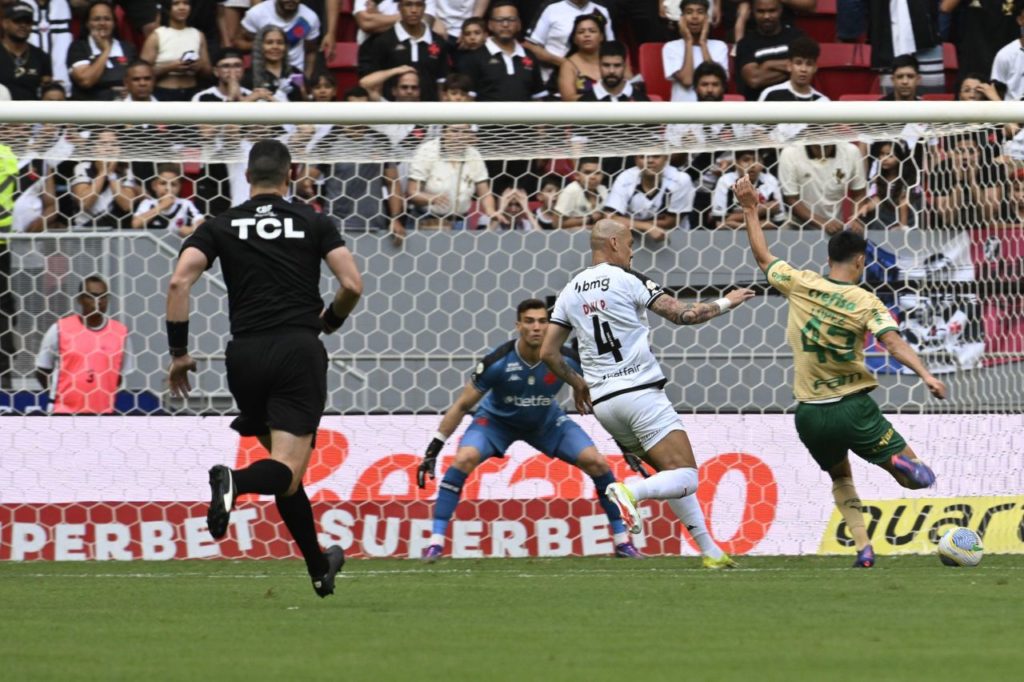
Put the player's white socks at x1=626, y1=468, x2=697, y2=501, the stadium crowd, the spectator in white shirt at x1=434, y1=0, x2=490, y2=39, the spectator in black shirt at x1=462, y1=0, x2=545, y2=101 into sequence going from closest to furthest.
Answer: the player's white socks at x1=626, y1=468, x2=697, y2=501
the stadium crowd
the spectator in black shirt at x1=462, y1=0, x2=545, y2=101
the spectator in white shirt at x1=434, y1=0, x2=490, y2=39

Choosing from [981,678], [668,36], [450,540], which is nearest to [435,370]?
[450,540]

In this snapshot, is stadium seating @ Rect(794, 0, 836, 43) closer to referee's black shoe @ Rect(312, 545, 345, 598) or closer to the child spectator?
the child spectator

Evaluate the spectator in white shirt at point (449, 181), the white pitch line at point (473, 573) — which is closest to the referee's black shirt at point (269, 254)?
the white pitch line at point (473, 573)

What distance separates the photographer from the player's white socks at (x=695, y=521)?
9.11m

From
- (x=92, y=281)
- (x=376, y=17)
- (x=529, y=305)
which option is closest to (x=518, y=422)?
(x=529, y=305)

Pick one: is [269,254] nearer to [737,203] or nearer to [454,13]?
[737,203]

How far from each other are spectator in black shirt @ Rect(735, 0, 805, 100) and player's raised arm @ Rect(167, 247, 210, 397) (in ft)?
26.6

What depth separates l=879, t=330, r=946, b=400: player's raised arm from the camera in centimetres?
817

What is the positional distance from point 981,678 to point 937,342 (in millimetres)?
6076

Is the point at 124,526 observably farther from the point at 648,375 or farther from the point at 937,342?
the point at 937,342

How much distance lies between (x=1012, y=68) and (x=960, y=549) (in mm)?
6722

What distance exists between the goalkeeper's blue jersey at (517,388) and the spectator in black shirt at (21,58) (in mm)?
5188

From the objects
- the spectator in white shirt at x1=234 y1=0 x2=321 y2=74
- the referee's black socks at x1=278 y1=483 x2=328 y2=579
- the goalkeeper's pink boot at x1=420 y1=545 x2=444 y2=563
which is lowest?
the goalkeeper's pink boot at x1=420 y1=545 x2=444 y2=563

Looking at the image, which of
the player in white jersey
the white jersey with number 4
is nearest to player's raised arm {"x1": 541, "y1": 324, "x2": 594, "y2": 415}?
the player in white jersey
